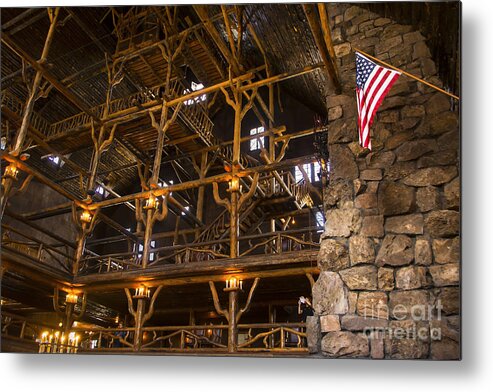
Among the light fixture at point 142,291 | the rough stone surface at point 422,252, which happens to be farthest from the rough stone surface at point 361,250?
the light fixture at point 142,291

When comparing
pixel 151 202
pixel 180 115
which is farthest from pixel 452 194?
pixel 180 115

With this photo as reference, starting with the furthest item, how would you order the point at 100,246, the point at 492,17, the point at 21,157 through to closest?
the point at 100,246 → the point at 21,157 → the point at 492,17

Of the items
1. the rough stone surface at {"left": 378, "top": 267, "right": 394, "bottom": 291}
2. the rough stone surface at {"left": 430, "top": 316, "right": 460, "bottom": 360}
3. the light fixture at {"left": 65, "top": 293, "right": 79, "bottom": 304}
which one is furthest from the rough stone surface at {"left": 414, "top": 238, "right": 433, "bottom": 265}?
the light fixture at {"left": 65, "top": 293, "right": 79, "bottom": 304}

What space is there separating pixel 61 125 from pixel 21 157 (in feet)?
32.9

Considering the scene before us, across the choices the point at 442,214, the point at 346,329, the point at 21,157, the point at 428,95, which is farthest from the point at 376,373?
the point at 21,157

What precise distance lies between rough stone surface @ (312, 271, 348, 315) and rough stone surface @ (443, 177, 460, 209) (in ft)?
4.33

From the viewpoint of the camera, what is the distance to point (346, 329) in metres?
4.40

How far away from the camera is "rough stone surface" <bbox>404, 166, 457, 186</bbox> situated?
14.6 feet

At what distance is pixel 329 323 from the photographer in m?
4.47

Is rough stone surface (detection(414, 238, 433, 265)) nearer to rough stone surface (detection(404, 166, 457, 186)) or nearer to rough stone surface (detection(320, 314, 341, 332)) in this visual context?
rough stone surface (detection(404, 166, 457, 186))

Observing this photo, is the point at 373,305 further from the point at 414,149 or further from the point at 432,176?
the point at 414,149

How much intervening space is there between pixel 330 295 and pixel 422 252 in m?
1.01

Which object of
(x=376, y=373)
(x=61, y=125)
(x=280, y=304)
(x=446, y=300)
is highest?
(x=61, y=125)

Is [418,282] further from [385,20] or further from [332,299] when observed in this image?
[385,20]
